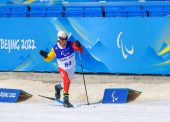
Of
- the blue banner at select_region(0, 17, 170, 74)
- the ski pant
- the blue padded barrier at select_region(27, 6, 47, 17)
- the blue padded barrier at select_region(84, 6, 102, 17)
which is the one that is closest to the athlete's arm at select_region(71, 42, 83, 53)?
the ski pant

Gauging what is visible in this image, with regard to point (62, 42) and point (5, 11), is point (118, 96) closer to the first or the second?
point (62, 42)

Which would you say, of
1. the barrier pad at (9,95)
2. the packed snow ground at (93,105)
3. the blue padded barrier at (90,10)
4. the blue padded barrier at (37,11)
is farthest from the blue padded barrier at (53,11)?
the barrier pad at (9,95)

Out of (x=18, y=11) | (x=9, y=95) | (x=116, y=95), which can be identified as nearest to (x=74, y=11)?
(x=18, y=11)

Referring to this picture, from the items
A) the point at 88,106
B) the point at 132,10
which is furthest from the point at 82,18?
the point at 88,106

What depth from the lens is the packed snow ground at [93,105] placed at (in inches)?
473

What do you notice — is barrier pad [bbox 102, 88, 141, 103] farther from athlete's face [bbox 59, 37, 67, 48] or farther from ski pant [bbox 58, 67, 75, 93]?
athlete's face [bbox 59, 37, 67, 48]

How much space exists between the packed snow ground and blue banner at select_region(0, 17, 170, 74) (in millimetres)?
332

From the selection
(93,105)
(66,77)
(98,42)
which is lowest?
(93,105)

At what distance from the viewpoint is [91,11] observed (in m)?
19.3

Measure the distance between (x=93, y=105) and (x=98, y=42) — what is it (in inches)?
156

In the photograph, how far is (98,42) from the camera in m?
18.3

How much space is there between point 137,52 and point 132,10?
1626 millimetres

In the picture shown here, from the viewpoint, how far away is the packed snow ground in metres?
12.0

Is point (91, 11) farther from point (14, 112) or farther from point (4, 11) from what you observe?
point (14, 112)
